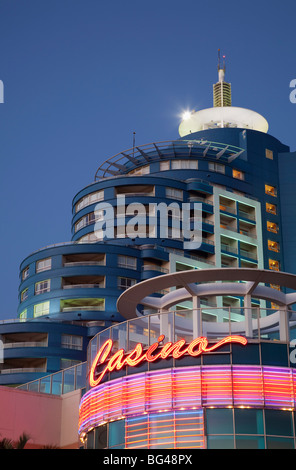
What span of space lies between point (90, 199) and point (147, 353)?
297ft

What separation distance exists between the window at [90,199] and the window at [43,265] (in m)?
15.4

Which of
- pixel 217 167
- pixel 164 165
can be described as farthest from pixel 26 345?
pixel 217 167

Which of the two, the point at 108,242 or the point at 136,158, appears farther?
the point at 136,158

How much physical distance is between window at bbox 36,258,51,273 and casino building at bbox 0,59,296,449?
97cm

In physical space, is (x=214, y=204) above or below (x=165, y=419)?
above

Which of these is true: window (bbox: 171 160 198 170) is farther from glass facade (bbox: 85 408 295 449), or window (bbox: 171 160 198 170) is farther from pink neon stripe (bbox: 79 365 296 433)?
glass facade (bbox: 85 408 295 449)

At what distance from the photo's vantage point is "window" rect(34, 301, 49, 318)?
4879 inches

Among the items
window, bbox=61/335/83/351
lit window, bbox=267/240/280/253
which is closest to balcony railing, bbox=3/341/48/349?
window, bbox=61/335/83/351

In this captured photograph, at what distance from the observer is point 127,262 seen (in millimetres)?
126688
